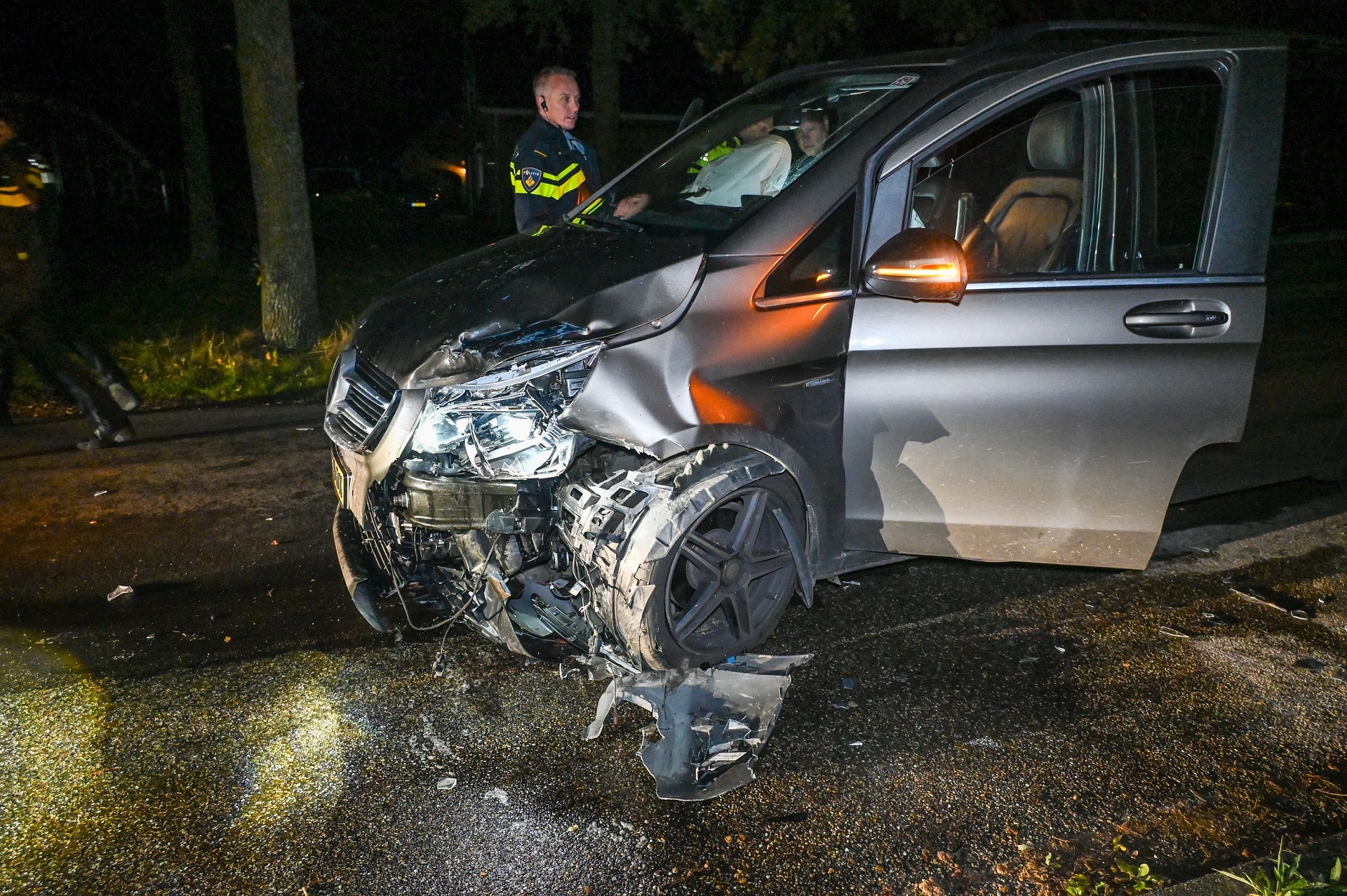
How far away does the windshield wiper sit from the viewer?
145 inches

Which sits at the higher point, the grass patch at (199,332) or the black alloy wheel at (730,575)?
the black alloy wheel at (730,575)

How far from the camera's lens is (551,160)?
5.59m

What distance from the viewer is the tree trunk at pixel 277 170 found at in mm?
7941

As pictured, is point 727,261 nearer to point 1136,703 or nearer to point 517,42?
point 1136,703

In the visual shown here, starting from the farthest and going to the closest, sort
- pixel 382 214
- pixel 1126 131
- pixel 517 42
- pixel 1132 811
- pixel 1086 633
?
1. pixel 517 42
2. pixel 382 214
3. pixel 1086 633
4. pixel 1126 131
5. pixel 1132 811

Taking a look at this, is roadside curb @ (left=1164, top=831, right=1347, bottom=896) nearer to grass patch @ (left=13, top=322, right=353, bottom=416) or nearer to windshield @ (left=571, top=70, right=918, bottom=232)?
windshield @ (left=571, top=70, right=918, bottom=232)

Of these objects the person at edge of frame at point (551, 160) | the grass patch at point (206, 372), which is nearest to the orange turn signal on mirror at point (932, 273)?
the person at edge of frame at point (551, 160)

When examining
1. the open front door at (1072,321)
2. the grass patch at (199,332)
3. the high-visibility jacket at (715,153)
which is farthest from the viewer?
the grass patch at (199,332)

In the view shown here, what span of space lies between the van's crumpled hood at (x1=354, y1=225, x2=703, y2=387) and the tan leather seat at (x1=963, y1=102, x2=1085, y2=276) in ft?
3.42

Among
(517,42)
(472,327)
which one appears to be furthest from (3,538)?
(517,42)

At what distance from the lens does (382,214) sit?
2192 centimetres

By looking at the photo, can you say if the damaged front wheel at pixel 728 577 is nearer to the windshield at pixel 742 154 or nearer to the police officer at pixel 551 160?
the windshield at pixel 742 154

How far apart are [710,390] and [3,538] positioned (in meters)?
3.56

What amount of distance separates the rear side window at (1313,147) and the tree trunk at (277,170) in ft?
23.0
